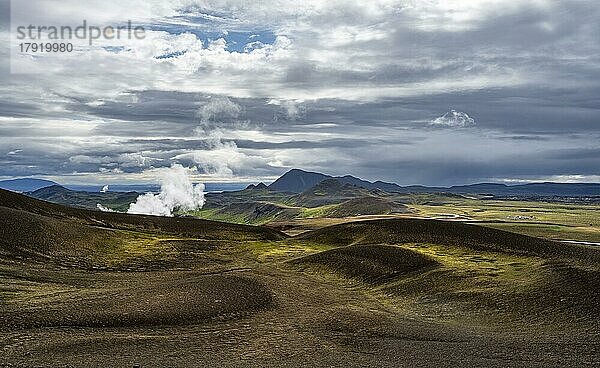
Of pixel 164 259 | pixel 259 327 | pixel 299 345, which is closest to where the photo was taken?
pixel 299 345

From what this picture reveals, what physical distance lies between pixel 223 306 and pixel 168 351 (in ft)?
→ 40.2

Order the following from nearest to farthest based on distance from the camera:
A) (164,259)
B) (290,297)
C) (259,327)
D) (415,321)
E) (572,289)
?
(259,327)
(415,321)
(572,289)
(290,297)
(164,259)

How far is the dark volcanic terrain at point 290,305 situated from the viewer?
31.0 meters

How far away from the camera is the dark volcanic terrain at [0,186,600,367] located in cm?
3098

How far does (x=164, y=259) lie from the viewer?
246ft

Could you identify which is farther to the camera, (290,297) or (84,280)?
(84,280)

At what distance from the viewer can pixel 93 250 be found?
76.7 metres

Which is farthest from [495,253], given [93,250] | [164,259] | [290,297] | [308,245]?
[93,250]

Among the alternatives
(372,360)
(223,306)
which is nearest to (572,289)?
(372,360)

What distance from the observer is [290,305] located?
1793 inches

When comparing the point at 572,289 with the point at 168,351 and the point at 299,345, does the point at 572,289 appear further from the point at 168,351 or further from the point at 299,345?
the point at 168,351

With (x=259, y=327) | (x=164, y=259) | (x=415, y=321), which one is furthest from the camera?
(x=164, y=259)

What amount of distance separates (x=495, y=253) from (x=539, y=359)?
160 ft

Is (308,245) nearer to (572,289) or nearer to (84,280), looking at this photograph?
(84,280)
